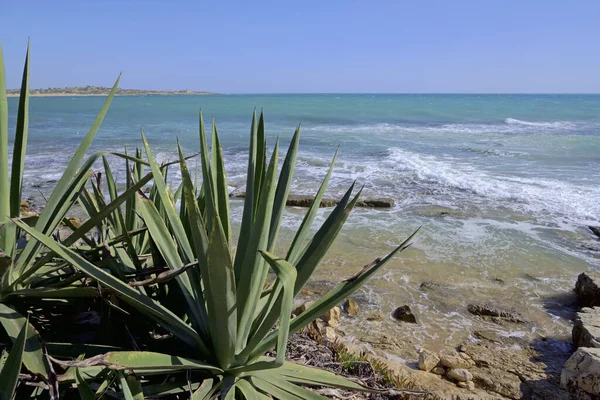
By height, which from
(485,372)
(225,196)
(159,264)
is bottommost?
(485,372)

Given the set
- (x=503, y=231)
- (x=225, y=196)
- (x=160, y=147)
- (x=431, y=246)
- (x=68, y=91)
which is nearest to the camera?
(x=225, y=196)

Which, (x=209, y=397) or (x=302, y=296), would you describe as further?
(x=302, y=296)

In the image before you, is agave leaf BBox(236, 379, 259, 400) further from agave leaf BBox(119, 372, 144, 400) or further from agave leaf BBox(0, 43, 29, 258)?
agave leaf BBox(0, 43, 29, 258)

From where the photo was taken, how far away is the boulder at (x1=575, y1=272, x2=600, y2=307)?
18.9 feet

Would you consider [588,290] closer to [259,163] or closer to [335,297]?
[335,297]

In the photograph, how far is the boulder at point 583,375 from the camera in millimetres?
3771

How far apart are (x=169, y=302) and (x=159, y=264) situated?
0.20 meters

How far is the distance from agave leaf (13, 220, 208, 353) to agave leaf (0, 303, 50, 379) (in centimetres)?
24

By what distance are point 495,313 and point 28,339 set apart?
520 centimetres

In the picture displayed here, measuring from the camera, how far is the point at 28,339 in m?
1.68

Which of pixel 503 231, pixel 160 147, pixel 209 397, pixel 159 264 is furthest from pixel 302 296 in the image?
pixel 160 147

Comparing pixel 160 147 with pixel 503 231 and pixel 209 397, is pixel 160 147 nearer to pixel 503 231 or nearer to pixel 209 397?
pixel 503 231

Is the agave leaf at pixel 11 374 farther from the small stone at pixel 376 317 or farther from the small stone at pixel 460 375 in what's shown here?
the small stone at pixel 376 317

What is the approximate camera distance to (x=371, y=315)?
221 inches
